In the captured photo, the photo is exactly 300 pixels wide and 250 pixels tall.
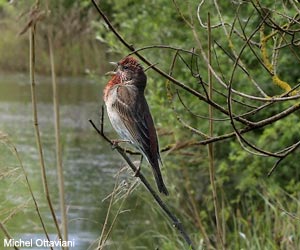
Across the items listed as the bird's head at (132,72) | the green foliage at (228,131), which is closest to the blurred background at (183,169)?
the green foliage at (228,131)

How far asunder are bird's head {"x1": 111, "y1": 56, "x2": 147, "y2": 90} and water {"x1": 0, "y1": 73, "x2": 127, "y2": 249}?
2.49 ft

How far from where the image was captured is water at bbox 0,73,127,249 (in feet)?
30.2

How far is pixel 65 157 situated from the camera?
1457cm

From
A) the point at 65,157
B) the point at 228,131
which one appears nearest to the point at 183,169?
the point at 228,131

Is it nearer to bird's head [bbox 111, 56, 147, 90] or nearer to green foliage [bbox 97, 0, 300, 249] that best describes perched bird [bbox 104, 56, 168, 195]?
bird's head [bbox 111, 56, 147, 90]

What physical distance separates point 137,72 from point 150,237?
209 inches

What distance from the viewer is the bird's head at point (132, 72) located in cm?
440

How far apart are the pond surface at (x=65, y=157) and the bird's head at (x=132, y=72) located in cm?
77

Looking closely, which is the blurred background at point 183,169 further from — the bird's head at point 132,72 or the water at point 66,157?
the bird's head at point 132,72

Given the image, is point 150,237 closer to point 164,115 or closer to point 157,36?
point 164,115

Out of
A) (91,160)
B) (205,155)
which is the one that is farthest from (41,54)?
(205,155)

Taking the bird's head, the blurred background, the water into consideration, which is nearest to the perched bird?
the bird's head

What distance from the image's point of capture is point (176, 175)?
35.8 feet

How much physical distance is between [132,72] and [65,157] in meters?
10.2
